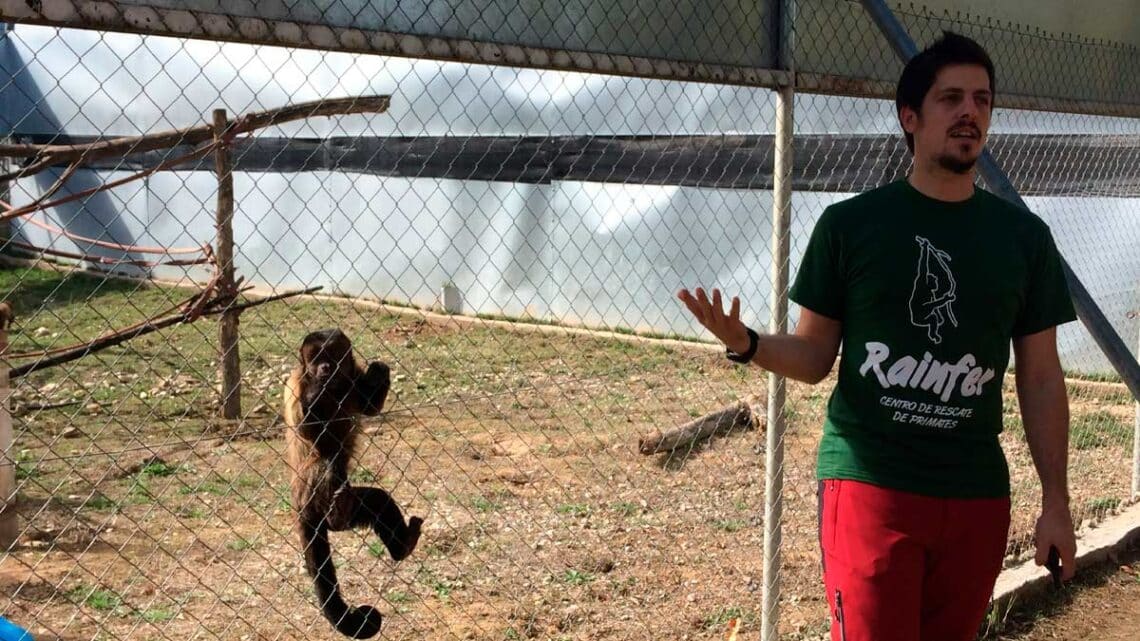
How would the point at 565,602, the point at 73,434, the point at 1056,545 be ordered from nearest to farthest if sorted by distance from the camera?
the point at 1056,545
the point at 565,602
the point at 73,434

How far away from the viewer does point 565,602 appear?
515 centimetres

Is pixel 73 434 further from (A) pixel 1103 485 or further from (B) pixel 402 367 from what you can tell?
(A) pixel 1103 485

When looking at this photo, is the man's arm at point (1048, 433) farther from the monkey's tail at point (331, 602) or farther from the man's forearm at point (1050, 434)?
the monkey's tail at point (331, 602)

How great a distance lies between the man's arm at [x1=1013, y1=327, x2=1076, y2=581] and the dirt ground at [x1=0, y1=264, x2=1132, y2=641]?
2.05 meters

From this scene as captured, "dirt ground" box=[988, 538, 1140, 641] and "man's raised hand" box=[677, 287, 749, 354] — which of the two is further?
"dirt ground" box=[988, 538, 1140, 641]

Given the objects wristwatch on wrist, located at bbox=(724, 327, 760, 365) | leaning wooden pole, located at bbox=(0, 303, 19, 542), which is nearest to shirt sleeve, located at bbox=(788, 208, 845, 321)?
wristwatch on wrist, located at bbox=(724, 327, 760, 365)

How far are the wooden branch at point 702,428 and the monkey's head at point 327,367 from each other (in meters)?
3.10

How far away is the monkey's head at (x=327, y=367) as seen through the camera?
5.00 metres

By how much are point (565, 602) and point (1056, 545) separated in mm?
2998

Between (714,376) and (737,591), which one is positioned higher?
(714,376)

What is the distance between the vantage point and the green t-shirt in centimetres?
245

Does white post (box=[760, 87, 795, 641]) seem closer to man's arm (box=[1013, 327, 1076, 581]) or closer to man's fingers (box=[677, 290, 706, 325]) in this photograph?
man's arm (box=[1013, 327, 1076, 581])

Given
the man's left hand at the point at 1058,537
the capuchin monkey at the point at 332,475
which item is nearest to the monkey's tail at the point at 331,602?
the capuchin monkey at the point at 332,475

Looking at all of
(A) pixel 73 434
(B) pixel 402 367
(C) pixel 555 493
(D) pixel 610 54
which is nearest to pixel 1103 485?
(C) pixel 555 493
